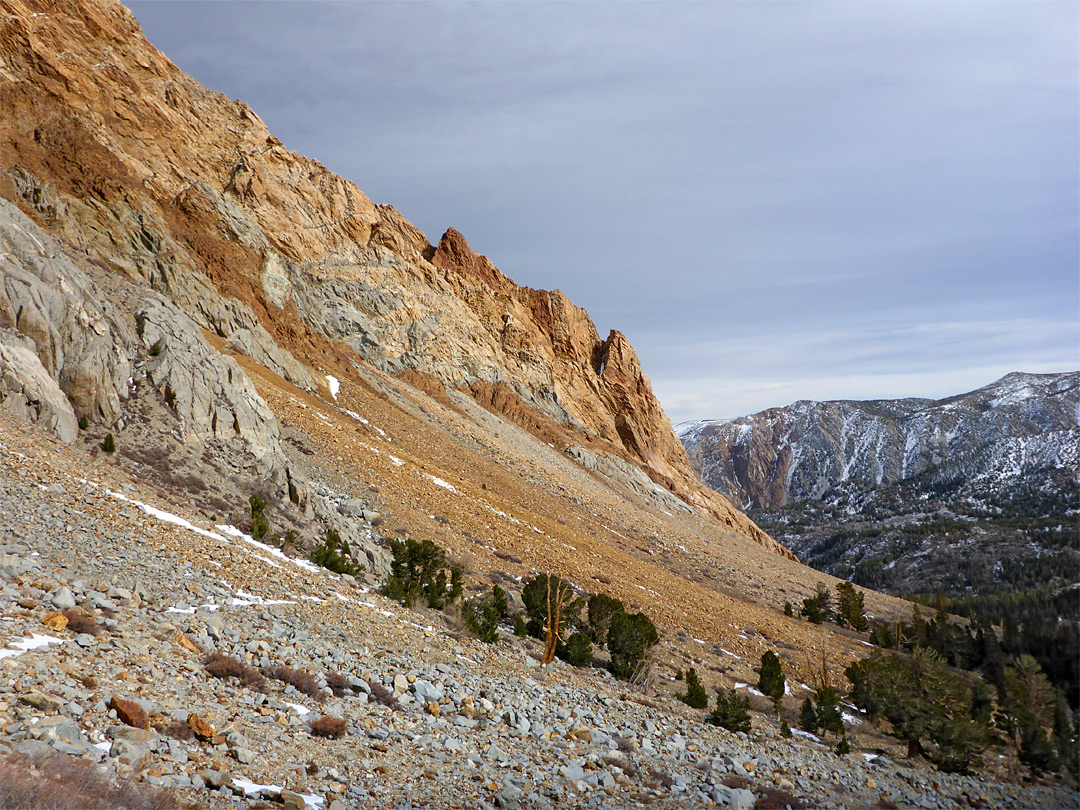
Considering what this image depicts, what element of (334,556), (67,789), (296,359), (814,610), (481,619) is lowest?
(481,619)

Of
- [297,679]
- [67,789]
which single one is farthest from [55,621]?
[67,789]

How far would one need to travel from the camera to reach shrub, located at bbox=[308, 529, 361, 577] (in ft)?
57.7

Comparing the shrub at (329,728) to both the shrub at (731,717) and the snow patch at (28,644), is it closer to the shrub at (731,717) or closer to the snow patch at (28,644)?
the snow patch at (28,644)

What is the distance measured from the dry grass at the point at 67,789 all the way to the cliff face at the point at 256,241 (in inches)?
664

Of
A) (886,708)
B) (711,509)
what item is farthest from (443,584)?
(711,509)

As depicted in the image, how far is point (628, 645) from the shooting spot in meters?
18.5

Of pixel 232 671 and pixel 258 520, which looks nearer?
pixel 232 671

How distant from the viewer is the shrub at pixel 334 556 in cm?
1759

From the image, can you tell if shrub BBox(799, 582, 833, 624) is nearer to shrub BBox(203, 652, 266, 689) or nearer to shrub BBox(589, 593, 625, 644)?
shrub BBox(589, 593, 625, 644)

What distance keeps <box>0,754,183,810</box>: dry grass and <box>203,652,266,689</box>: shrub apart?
11.1 ft

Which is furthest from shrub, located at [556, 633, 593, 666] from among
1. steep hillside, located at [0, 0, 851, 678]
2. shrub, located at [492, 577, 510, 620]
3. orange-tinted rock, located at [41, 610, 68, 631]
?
orange-tinted rock, located at [41, 610, 68, 631]

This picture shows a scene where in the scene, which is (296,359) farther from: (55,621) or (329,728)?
(329,728)

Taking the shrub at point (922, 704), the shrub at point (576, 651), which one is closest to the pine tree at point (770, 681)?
the shrub at point (922, 704)

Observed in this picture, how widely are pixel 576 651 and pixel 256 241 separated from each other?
5000cm
